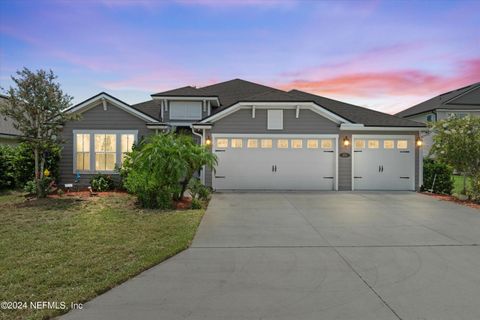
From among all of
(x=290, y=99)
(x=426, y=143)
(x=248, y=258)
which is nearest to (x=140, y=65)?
(x=290, y=99)

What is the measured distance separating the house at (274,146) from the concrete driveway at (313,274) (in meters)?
5.22

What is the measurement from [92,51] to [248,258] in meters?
12.0

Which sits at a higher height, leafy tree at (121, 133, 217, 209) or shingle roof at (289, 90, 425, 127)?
shingle roof at (289, 90, 425, 127)

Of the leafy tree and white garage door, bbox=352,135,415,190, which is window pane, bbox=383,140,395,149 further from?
the leafy tree

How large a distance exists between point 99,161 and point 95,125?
150cm

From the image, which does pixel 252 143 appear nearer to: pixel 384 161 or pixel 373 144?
pixel 373 144

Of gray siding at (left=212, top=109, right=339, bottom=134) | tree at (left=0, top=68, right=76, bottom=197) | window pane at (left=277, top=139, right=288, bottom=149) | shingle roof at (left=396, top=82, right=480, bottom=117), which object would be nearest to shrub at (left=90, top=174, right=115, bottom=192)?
tree at (left=0, top=68, right=76, bottom=197)

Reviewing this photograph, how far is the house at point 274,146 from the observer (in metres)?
12.6

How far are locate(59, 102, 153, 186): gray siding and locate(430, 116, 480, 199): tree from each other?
1108cm

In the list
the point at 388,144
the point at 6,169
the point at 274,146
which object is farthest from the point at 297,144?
the point at 6,169

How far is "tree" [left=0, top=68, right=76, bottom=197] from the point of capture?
30.3 feet

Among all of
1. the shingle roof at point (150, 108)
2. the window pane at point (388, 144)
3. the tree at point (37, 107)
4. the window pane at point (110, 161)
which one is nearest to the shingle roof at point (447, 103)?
the window pane at point (388, 144)

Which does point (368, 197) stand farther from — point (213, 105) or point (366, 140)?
point (213, 105)

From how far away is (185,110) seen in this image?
14.5m
